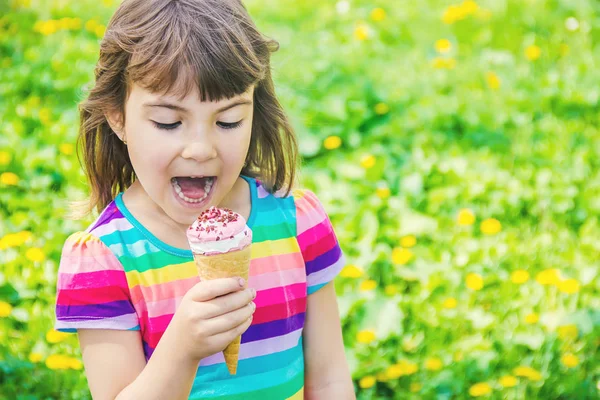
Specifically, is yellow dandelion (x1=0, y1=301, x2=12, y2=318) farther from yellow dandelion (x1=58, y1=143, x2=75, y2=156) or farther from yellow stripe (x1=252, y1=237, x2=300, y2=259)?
yellow stripe (x1=252, y1=237, x2=300, y2=259)

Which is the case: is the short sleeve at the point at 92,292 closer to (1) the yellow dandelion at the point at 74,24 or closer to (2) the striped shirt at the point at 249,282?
A: (2) the striped shirt at the point at 249,282

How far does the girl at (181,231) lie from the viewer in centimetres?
151

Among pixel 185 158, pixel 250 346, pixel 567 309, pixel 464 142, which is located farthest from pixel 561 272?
pixel 185 158

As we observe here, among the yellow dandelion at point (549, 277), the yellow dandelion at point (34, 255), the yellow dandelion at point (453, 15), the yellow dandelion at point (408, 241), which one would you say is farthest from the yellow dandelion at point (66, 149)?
the yellow dandelion at point (453, 15)

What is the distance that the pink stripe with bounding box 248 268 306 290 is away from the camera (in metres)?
1.71

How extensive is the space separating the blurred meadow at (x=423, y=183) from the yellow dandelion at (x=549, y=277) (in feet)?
0.05

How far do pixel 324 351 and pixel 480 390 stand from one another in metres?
0.85

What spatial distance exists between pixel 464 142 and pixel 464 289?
1.10 meters

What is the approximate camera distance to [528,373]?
2.56 m

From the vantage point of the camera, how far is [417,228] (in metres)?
3.26

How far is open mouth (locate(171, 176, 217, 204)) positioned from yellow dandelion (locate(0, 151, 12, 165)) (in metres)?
2.21

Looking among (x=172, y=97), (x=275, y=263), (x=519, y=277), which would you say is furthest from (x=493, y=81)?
(x=172, y=97)

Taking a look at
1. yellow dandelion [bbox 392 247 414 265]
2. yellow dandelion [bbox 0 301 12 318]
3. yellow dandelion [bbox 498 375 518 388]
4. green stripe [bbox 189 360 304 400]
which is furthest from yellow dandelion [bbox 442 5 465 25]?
green stripe [bbox 189 360 304 400]

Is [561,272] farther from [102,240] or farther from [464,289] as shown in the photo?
[102,240]
